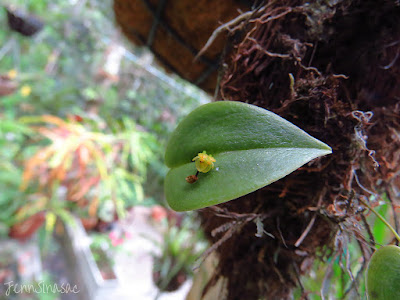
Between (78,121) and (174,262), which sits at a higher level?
(174,262)

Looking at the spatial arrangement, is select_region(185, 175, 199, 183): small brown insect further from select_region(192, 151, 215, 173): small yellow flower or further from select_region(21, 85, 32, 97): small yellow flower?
select_region(21, 85, 32, 97): small yellow flower

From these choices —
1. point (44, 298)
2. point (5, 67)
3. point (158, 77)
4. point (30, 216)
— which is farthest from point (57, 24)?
point (44, 298)

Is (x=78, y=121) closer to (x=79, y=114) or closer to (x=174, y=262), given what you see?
(x=79, y=114)

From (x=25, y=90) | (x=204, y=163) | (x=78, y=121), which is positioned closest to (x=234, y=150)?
(x=204, y=163)

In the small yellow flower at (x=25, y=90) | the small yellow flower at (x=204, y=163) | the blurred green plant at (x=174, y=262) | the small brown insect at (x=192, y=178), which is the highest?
the small yellow flower at (x=204, y=163)

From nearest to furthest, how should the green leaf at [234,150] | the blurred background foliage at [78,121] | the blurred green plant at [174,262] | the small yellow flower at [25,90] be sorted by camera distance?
1. the green leaf at [234,150]
2. the blurred green plant at [174,262]
3. the blurred background foliage at [78,121]
4. the small yellow flower at [25,90]

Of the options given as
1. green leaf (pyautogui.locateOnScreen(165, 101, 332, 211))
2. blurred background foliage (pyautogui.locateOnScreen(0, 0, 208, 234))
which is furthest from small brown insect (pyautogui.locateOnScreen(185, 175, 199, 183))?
blurred background foliage (pyautogui.locateOnScreen(0, 0, 208, 234))

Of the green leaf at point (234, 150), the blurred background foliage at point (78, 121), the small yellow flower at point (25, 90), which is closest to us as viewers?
the green leaf at point (234, 150)

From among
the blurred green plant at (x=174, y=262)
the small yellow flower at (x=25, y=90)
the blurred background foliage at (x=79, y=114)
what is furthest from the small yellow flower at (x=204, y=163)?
the small yellow flower at (x=25, y=90)

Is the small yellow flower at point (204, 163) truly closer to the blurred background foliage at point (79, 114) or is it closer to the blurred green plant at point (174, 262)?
the blurred green plant at point (174, 262)
